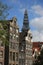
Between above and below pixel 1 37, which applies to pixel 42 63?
below

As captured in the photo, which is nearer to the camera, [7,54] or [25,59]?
[7,54]

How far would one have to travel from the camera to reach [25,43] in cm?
10325

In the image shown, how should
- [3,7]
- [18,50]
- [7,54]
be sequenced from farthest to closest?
[18,50] < [7,54] < [3,7]

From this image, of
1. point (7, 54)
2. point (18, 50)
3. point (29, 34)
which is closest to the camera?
point (7, 54)

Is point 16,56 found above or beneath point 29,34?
beneath

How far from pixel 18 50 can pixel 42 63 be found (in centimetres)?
805

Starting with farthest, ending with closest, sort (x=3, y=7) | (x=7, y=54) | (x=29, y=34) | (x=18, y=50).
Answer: (x=29, y=34), (x=18, y=50), (x=7, y=54), (x=3, y=7)

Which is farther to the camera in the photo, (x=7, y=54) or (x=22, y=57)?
(x=22, y=57)

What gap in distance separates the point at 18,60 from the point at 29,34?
1381cm

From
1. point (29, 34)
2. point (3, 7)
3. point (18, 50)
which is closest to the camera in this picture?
point (3, 7)

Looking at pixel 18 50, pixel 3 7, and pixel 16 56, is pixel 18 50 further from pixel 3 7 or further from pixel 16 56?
pixel 3 7

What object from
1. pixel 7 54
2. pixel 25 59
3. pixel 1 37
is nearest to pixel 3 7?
pixel 1 37

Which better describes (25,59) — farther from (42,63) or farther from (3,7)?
(3,7)

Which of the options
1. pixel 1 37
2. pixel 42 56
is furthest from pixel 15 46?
pixel 1 37
